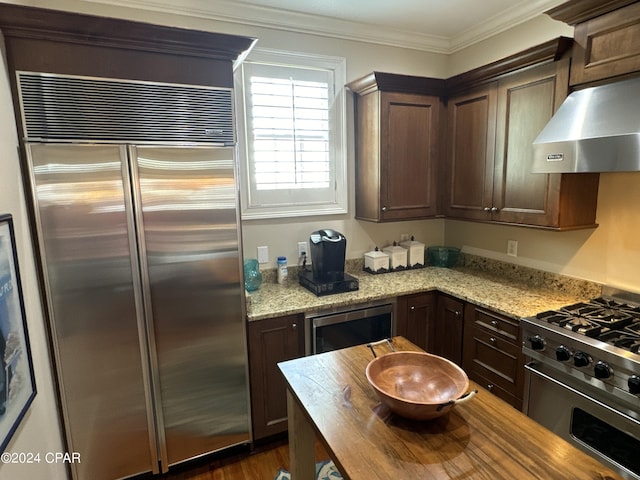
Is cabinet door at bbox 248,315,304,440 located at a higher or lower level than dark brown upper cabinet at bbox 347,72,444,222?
lower

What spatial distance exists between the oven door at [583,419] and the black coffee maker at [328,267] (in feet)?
3.84

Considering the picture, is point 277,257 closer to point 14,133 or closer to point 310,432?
point 310,432

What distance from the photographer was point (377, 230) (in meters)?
3.12

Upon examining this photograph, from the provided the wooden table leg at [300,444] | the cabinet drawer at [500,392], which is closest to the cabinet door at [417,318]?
the cabinet drawer at [500,392]

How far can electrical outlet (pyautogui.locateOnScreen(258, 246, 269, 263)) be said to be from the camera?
2.72 m

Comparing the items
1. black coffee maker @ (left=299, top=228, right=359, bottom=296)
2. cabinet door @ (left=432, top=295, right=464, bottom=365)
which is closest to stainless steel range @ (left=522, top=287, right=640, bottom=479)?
cabinet door @ (left=432, top=295, right=464, bottom=365)

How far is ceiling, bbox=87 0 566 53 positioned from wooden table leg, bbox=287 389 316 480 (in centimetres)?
234

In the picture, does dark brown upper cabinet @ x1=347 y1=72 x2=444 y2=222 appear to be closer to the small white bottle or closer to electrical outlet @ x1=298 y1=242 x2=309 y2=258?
electrical outlet @ x1=298 y1=242 x2=309 y2=258

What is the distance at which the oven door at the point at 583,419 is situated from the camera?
1.64 meters

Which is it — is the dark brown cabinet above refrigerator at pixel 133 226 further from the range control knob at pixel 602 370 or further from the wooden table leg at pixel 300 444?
the range control knob at pixel 602 370

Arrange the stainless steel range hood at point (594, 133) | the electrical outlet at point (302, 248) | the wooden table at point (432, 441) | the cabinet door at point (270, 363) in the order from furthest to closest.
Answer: the electrical outlet at point (302, 248), the cabinet door at point (270, 363), the stainless steel range hood at point (594, 133), the wooden table at point (432, 441)

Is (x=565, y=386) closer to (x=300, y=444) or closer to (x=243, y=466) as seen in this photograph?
(x=300, y=444)

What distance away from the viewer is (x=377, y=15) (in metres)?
2.61

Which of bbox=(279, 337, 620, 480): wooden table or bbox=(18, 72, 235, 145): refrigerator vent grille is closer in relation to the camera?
bbox=(279, 337, 620, 480): wooden table
